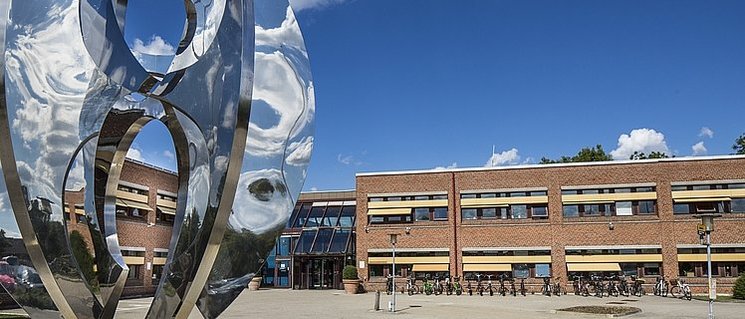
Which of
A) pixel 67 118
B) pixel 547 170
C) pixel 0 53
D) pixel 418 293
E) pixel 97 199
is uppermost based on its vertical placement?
pixel 547 170

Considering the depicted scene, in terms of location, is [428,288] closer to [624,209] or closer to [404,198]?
[404,198]

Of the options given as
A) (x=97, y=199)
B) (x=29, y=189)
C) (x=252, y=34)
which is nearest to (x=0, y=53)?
Result: (x=29, y=189)

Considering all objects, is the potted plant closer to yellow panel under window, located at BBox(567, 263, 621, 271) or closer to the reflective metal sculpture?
yellow panel under window, located at BBox(567, 263, 621, 271)

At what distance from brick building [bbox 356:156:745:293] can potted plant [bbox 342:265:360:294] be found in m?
1.74

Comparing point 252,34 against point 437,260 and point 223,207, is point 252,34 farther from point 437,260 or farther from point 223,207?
point 437,260

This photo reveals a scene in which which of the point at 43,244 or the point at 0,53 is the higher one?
the point at 0,53

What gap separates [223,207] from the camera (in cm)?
614

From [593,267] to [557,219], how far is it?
2.84 metres

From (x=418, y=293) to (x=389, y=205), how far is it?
4.83 metres

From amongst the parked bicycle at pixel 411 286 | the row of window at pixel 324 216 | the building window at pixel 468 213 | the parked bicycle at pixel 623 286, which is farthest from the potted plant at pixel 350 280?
the parked bicycle at pixel 623 286

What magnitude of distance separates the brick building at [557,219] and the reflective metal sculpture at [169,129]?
29496mm

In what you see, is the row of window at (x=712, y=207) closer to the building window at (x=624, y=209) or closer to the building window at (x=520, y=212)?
the building window at (x=624, y=209)

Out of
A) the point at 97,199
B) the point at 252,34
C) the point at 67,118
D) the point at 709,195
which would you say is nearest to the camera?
the point at 252,34

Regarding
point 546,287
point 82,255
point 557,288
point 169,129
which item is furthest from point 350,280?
point 169,129
